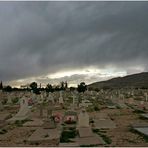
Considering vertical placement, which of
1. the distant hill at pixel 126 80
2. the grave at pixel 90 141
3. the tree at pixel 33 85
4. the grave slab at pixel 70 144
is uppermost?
the distant hill at pixel 126 80

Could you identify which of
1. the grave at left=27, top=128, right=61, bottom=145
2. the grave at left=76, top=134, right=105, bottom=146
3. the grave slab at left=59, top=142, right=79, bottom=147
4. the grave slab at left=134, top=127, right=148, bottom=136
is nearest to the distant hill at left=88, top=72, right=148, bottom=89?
the grave slab at left=134, top=127, right=148, bottom=136

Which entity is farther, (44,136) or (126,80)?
(126,80)

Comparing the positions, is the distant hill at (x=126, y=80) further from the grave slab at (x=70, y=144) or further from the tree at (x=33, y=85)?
the grave slab at (x=70, y=144)

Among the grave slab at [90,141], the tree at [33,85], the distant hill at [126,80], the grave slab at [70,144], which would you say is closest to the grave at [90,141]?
the grave slab at [90,141]

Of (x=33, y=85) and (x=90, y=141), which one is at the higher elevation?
(x=33, y=85)

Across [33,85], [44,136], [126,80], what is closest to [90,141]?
[44,136]

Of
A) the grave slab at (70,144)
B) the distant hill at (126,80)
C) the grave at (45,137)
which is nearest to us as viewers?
the grave slab at (70,144)

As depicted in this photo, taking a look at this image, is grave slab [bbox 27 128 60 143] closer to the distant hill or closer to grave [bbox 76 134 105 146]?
grave [bbox 76 134 105 146]

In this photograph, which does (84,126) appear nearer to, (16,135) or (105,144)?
(16,135)

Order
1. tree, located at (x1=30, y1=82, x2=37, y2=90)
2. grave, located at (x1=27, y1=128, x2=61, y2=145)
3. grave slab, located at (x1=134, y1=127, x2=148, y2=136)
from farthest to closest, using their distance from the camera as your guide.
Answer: tree, located at (x1=30, y1=82, x2=37, y2=90), grave slab, located at (x1=134, y1=127, x2=148, y2=136), grave, located at (x1=27, y1=128, x2=61, y2=145)

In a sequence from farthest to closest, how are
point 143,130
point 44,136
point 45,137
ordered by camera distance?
point 143,130
point 44,136
point 45,137

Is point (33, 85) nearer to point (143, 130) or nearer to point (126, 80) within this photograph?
Answer: point (143, 130)

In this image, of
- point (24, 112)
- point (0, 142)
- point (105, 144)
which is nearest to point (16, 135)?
point (0, 142)

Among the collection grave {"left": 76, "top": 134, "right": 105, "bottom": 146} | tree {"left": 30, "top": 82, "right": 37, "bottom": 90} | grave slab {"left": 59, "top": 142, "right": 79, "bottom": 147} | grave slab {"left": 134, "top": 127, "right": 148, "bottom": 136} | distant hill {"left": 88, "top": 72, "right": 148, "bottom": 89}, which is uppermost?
distant hill {"left": 88, "top": 72, "right": 148, "bottom": 89}
